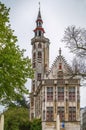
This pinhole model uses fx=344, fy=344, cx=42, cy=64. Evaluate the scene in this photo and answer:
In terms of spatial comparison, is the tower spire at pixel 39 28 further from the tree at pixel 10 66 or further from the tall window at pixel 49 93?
the tree at pixel 10 66

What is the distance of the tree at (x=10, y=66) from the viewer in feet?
67.7

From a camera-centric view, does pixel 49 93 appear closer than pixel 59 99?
No

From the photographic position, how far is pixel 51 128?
50.5 meters

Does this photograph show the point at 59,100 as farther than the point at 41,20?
No

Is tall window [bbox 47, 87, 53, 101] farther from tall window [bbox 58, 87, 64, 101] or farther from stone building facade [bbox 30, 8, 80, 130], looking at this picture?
tall window [bbox 58, 87, 64, 101]

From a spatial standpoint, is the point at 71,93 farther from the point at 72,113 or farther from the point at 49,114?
the point at 49,114

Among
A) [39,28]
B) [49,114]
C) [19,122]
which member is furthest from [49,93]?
[39,28]

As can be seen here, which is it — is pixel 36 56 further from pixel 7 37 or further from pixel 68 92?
pixel 7 37

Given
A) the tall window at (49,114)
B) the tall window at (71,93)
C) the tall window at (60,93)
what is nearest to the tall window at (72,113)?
the tall window at (71,93)

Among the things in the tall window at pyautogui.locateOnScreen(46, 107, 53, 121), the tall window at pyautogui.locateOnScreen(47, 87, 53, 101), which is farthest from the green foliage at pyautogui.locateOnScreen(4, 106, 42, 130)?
the tall window at pyautogui.locateOnScreen(47, 87, 53, 101)

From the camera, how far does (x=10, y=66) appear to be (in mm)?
20875

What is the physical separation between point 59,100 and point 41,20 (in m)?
22.1

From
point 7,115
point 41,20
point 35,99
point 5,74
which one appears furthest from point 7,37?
point 41,20

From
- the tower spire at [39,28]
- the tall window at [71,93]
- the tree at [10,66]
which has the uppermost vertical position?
the tower spire at [39,28]
